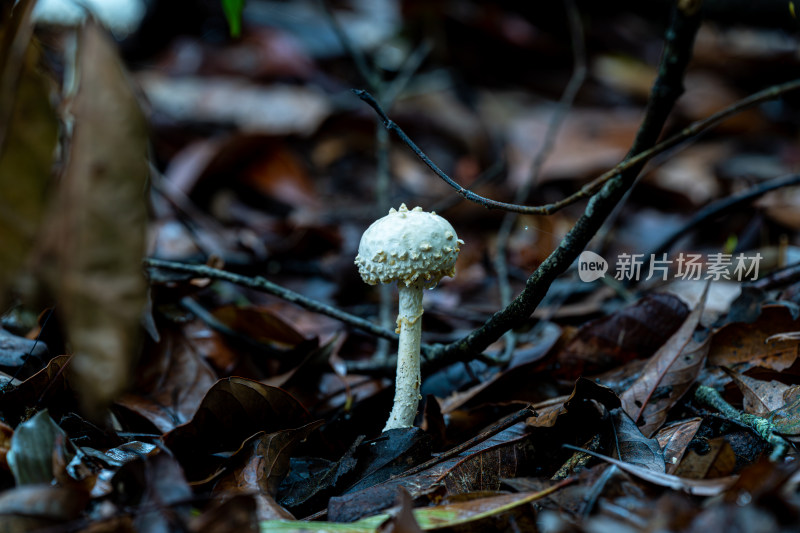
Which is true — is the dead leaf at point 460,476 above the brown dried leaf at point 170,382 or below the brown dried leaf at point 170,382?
above

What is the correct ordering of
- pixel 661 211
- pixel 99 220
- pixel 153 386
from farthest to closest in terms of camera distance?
pixel 661 211 < pixel 153 386 < pixel 99 220

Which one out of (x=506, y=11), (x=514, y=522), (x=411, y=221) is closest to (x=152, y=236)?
(x=411, y=221)

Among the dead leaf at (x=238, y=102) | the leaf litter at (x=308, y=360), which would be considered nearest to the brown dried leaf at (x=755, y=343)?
the leaf litter at (x=308, y=360)

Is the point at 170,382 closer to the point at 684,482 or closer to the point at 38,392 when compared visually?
the point at 38,392

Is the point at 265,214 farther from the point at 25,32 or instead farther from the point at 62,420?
the point at 25,32

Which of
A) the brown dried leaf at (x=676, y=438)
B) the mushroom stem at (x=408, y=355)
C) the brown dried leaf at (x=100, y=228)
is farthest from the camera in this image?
the mushroom stem at (x=408, y=355)

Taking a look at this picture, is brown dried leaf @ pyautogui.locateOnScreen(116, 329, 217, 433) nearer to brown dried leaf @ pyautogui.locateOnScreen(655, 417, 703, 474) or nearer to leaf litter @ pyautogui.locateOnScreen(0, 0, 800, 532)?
leaf litter @ pyautogui.locateOnScreen(0, 0, 800, 532)

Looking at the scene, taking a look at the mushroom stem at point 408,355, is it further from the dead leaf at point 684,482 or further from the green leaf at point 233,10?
the green leaf at point 233,10

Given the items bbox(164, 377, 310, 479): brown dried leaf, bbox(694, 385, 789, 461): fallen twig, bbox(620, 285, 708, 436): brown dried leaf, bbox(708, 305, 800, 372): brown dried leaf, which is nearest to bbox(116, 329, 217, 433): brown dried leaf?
bbox(164, 377, 310, 479): brown dried leaf
